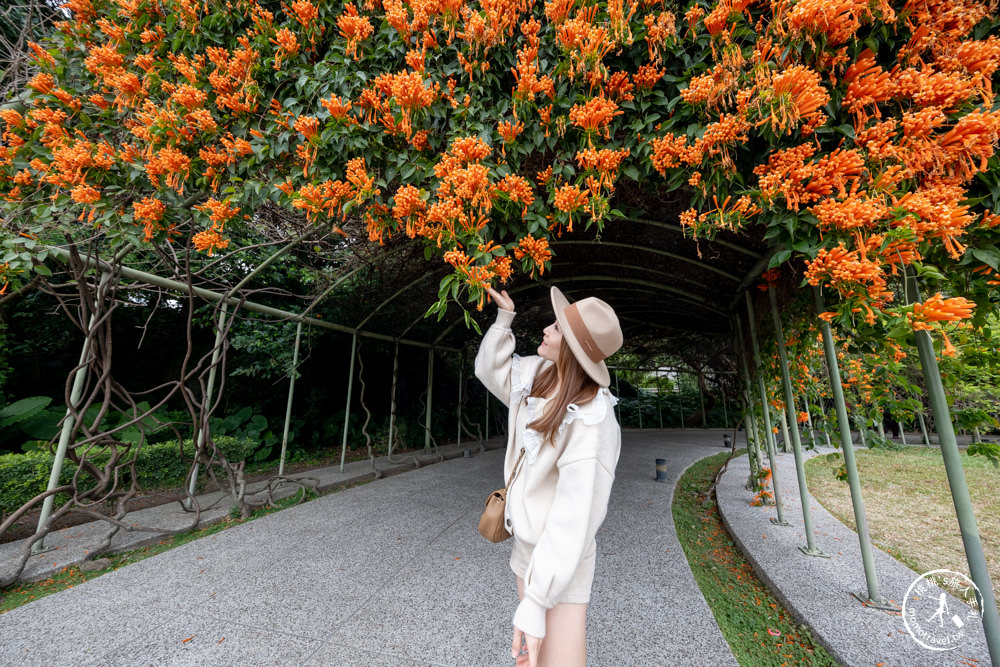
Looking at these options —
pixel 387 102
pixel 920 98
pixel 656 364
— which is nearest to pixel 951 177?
pixel 920 98

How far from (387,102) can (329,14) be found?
0.82 meters

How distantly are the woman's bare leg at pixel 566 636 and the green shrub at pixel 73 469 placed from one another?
3738 millimetres

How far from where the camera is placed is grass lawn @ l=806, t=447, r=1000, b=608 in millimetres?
2721

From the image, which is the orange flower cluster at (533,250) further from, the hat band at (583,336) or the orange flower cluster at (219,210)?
the orange flower cluster at (219,210)

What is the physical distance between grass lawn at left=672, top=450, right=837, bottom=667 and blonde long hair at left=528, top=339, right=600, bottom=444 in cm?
159

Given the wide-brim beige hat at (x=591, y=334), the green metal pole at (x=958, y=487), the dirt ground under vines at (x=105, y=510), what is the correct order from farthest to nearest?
the dirt ground under vines at (x=105, y=510) → the green metal pole at (x=958, y=487) → the wide-brim beige hat at (x=591, y=334)

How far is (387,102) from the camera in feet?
5.86

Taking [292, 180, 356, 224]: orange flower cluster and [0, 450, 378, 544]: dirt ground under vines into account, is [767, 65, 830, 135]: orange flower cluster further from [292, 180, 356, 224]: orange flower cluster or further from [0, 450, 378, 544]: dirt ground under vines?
[0, 450, 378, 544]: dirt ground under vines

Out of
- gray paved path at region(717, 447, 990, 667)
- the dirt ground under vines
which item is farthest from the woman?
the dirt ground under vines

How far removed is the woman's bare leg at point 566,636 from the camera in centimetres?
102

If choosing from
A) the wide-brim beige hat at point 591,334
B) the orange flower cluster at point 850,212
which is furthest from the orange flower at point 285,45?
the orange flower cluster at point 850,212

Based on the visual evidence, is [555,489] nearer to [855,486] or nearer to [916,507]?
[855,486]

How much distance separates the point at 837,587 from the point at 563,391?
7.66 feet

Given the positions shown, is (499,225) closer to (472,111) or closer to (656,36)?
(472,111)
